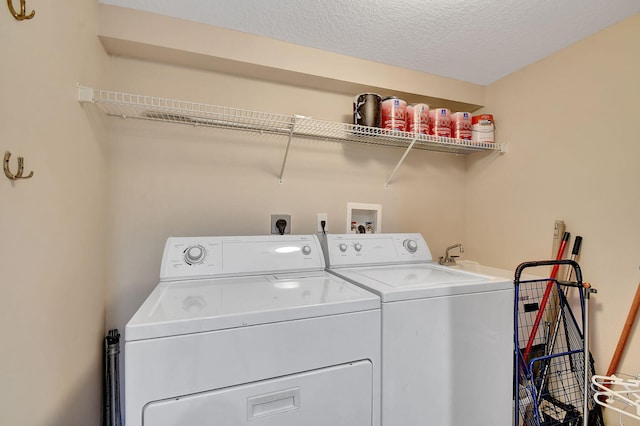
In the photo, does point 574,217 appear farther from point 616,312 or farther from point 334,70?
point 334,70

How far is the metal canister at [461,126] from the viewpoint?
6.56ft

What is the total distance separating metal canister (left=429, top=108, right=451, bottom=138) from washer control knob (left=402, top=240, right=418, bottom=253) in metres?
0.74

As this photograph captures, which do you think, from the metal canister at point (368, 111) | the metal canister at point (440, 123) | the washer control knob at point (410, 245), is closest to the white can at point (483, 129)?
the metal canister at point (440, 123)

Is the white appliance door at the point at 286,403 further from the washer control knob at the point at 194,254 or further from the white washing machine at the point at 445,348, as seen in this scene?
the washer control knob at the point at 194,254

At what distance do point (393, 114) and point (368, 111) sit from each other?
0.54 ft

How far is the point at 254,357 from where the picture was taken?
876 mm

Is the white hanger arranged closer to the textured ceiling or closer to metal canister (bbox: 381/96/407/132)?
metal canister (bbox: 381/96/407/132)

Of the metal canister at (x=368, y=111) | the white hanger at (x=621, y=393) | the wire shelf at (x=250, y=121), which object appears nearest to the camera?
the white hanger at (x=621, y=393)

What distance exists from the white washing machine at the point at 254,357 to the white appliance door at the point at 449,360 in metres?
0.08

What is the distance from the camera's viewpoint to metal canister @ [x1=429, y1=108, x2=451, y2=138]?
1927 millimetres

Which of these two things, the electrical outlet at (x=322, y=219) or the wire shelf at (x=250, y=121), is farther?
the electrical outlet at (x=322, y=219)

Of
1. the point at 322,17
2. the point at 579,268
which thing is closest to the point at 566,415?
the point at 579,268

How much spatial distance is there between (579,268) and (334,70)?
177 cm

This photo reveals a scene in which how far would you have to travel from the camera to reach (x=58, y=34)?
3.32 feet
